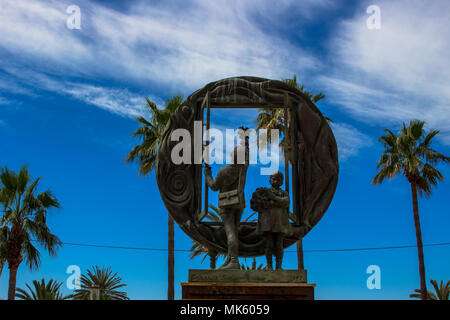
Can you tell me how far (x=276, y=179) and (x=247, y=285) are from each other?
6.87ft

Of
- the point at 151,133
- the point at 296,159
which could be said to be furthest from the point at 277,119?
the point at 296,159

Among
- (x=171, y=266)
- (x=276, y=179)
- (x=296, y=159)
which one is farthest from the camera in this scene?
(x=171, y=266)

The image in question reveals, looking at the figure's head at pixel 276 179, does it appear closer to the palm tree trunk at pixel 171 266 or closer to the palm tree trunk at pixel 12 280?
the palm tree trunk at pixel 171 266

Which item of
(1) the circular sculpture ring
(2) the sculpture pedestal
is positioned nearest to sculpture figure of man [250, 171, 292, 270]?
(2) the sculpture pedestal

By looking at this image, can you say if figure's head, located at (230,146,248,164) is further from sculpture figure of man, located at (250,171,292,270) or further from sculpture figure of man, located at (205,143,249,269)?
sculpture figure of man, located at (250,171,292,270)

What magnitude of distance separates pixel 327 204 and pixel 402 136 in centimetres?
1426

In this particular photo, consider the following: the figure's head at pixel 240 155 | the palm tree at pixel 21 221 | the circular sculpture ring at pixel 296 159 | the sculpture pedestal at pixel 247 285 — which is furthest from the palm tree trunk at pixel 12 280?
the figure's head at pixel 240 155

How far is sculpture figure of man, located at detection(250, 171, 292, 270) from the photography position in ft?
31.6

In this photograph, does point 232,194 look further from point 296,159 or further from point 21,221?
point 21,221

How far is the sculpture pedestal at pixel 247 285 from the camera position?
349 inches

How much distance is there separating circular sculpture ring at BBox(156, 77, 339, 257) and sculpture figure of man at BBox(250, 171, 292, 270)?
2.69 ft

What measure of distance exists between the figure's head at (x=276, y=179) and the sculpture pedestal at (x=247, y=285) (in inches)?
65.2

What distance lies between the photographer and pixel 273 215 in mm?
9672
